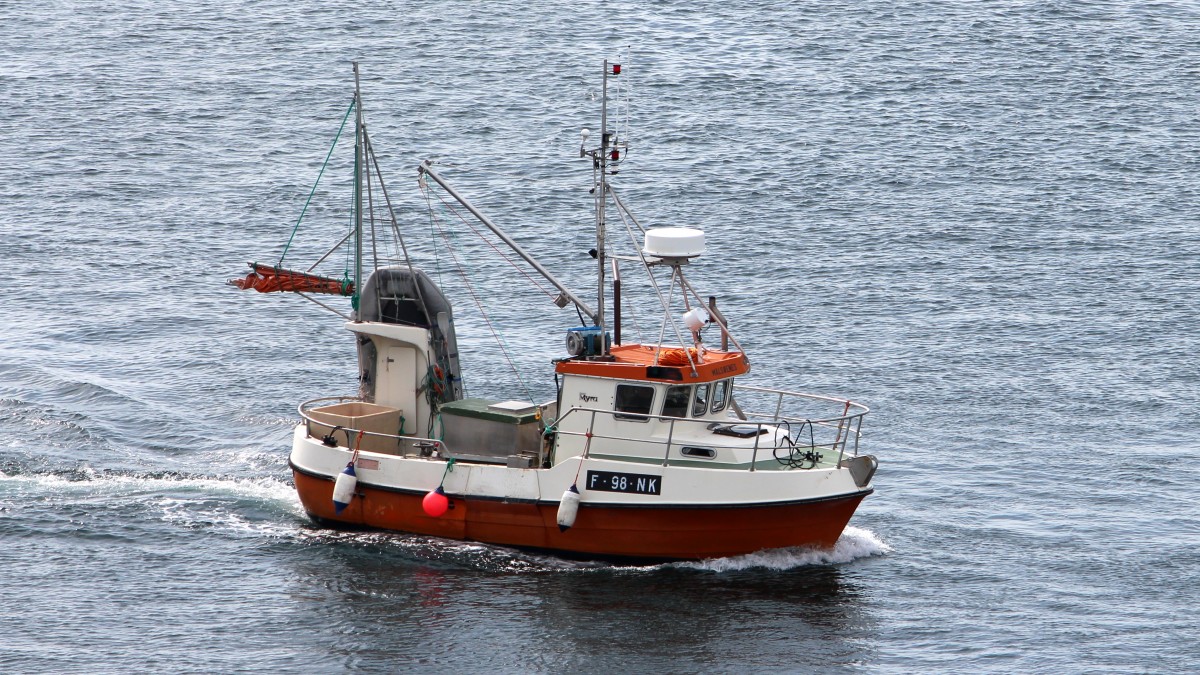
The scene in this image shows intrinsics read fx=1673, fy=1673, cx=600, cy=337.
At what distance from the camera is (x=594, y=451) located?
3225 cm

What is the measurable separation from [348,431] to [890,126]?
113 feet

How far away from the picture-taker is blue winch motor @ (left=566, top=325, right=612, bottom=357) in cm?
3238

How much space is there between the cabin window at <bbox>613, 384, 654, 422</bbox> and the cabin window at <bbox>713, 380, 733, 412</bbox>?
1.41m

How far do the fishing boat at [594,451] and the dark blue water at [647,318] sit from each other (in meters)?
0.73

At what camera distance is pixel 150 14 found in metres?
75.9

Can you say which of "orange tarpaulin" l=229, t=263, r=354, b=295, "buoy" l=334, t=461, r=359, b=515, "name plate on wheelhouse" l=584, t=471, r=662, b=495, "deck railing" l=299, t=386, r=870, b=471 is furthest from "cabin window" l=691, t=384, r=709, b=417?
"orange tarpaulin" l=229, t=263, r=354, b=295

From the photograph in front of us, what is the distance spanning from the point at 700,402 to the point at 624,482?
7.60 feet

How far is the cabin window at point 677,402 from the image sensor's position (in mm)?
31859

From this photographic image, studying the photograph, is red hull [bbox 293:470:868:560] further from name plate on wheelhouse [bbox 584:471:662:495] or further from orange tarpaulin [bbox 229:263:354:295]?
orange tarpaulin [bbox 229:263:354:295]

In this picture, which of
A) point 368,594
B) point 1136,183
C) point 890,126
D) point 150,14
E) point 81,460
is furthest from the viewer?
point 150,14

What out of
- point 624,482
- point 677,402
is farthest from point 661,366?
point 624,482

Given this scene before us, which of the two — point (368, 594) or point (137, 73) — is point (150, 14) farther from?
point (368, 594)

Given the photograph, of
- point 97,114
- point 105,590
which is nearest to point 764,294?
point 105,590

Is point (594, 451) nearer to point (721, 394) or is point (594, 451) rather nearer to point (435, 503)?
point (721, 394)
